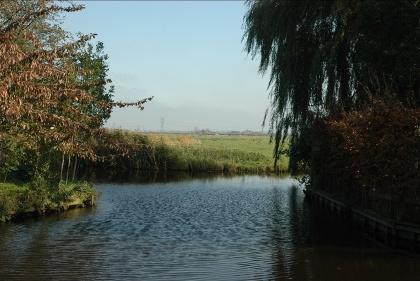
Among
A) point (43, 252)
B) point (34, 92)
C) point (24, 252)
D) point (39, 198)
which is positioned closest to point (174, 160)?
point (39, 198)

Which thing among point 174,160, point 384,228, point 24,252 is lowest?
point 24,252

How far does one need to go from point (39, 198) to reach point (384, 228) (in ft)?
43.2

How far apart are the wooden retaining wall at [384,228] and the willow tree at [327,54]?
4190mm

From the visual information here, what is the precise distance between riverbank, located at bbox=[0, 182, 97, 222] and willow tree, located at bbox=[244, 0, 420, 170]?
35.8 feet

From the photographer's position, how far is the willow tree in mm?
19000

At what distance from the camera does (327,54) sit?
24.3 metres

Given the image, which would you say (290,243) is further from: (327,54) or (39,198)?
(327,54)

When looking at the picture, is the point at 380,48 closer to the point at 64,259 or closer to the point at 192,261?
the point at 192,261

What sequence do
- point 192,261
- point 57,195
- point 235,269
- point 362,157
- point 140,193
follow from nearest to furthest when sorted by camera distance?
point 235,269
point 192,261
point 362,157
point 57,195
point 140,193

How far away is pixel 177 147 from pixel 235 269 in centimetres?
4166

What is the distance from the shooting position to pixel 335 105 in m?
23.2

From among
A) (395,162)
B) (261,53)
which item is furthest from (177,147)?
(395,162)

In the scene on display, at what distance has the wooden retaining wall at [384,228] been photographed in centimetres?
1475

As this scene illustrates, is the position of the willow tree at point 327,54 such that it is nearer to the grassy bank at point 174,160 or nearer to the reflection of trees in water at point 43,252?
the reflection of trees in water at point 43,252
